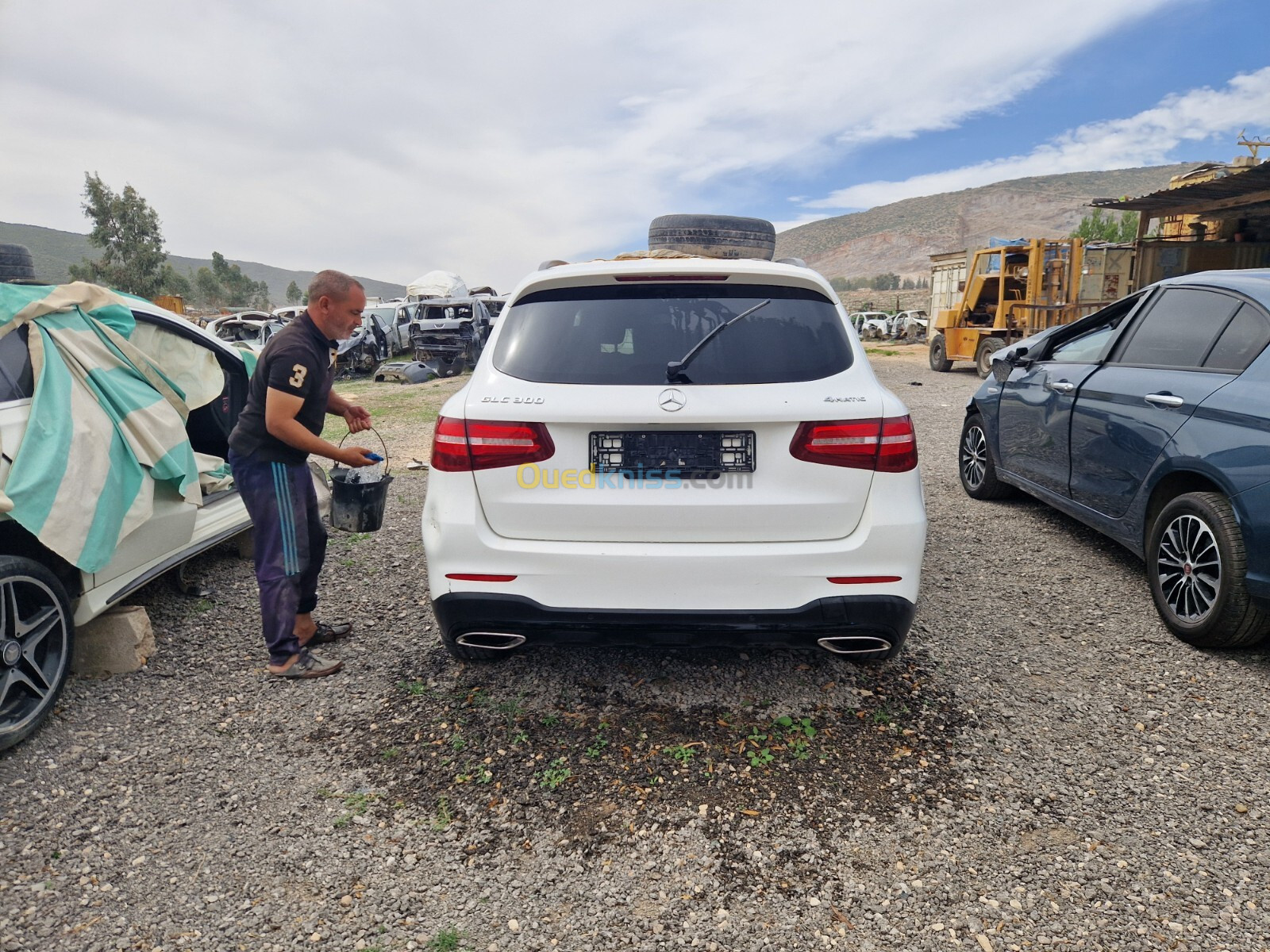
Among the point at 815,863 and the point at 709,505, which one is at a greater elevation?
the point at 709,505

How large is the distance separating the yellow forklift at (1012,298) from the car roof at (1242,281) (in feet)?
33.9

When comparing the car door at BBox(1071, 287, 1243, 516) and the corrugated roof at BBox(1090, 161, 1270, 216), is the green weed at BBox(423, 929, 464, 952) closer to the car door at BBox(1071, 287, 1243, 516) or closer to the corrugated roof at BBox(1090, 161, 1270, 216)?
the car door at BBox(1071, 287, 1243, 516)

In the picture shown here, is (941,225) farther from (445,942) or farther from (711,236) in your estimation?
(445,942)

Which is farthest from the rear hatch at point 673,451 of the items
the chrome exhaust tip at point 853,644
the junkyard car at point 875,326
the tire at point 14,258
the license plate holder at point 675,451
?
the junkyard car at point 875,326

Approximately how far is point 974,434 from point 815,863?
4.84 metres

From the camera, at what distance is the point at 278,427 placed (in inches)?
125

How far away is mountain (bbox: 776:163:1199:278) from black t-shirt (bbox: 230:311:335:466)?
102 m

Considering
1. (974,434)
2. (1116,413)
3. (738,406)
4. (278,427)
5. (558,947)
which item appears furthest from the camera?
(974,434)

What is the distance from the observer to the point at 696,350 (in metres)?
2.72

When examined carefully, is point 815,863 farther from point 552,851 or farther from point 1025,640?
point 1025,640

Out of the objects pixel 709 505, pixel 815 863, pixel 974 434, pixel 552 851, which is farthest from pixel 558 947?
pixel 974 434

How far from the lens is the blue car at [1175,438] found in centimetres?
338

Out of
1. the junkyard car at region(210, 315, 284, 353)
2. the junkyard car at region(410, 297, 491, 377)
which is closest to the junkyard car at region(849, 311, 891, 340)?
the junkyard car at region(410, 297, 491, 377)

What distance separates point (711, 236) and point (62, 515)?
34.5ft
